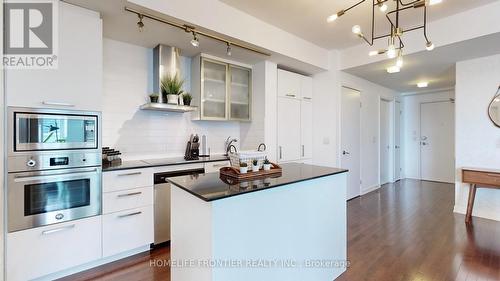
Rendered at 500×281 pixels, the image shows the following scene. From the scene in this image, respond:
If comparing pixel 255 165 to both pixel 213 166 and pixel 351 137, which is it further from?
pixel 351 137

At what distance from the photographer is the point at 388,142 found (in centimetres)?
598

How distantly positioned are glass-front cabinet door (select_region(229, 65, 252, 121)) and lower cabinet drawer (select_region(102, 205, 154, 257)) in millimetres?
1741

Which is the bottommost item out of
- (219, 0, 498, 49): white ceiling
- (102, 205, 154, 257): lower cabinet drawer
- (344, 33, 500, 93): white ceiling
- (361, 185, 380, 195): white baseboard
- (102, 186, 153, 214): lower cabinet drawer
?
(361, 185, 380, 195): white baseboard

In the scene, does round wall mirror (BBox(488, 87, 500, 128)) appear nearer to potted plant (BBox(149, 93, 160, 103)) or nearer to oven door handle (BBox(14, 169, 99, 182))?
potted plant (BBox(149, 93, 160, 103))

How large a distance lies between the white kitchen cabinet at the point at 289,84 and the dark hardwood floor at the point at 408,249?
2099mm

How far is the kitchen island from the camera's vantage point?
1.40m

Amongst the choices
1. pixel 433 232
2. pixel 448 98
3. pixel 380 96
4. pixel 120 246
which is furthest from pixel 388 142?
pixel 120 246

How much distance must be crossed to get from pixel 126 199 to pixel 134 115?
1.11 metres

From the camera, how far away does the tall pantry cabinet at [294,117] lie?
3.74 meters

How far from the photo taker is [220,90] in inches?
134

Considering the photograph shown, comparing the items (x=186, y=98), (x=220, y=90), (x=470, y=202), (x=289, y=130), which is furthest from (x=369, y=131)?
(x=186, y=98)

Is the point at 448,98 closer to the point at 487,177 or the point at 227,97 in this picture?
the point at 487,177

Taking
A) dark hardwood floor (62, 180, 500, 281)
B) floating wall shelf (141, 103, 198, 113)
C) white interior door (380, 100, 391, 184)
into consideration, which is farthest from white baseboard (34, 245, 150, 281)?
white interior door (380, 100, 391, 184)

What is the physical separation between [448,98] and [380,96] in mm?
2042
